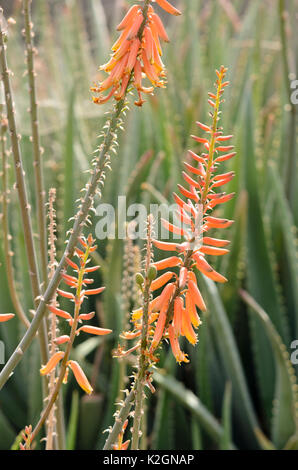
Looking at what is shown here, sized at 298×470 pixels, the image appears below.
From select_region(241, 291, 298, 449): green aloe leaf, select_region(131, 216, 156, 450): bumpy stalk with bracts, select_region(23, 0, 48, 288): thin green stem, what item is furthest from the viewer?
select_region(241, 291, 298, 449): green aloe leaf

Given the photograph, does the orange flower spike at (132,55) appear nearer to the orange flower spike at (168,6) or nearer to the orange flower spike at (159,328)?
the orange flower spike at (168,6)

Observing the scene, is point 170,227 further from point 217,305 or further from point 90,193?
point 217,305

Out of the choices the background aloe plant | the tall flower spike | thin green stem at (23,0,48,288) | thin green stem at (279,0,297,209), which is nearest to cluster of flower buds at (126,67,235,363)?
the tall flower spike

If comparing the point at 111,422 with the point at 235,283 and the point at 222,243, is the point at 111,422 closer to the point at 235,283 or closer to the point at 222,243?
the point at 235,283

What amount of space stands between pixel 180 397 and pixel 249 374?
0.29m

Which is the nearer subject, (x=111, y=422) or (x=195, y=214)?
(x=195, y=214)

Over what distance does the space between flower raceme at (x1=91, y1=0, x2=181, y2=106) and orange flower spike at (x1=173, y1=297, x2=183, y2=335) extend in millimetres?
107

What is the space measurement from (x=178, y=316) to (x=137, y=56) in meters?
0.14

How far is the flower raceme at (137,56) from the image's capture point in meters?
0.32

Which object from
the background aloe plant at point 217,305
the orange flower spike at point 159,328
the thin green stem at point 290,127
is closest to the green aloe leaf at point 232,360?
the background aloe plant at point 217,305

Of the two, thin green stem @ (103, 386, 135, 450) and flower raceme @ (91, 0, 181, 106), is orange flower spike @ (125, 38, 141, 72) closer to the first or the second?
flower raceme @ (91, 0, 181, 106)

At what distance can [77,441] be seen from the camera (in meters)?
0.88

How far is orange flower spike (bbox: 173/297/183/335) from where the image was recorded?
12.6 inches
